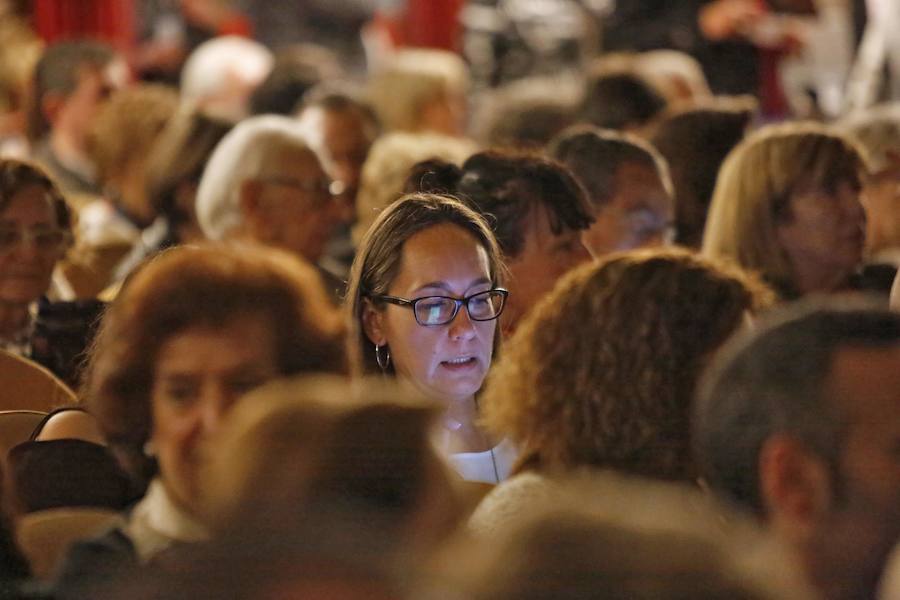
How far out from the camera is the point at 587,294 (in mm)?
2855

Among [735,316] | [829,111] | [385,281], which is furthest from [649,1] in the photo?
[735,316]

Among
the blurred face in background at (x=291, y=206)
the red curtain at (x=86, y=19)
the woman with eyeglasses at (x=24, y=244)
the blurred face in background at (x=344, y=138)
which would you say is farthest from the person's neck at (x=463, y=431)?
the red curtain at (x=86, y=19)

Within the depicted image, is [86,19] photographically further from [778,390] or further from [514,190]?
[778,390]

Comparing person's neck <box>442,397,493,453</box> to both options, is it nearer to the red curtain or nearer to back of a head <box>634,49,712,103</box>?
back of a head <box>634,49,712,103</box>

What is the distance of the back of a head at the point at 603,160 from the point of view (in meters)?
5.02

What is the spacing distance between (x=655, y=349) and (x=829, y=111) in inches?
244

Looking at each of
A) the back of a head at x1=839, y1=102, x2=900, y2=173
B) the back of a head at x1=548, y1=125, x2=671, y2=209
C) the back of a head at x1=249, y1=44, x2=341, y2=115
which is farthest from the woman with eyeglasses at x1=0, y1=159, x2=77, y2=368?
the back of a head at x1=249, y1=44, x2=341, y2=115

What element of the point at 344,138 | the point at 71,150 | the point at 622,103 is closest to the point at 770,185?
the point at 622,103

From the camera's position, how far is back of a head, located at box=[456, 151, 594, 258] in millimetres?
4180

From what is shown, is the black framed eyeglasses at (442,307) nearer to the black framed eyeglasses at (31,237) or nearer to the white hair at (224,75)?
the black framed eyeglasses at (31,237)

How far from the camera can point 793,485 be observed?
7.32 ft

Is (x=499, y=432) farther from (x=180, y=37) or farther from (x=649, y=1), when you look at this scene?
(x=180, y=37)

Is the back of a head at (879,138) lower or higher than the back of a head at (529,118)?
lower

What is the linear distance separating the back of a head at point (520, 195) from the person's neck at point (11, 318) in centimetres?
127
